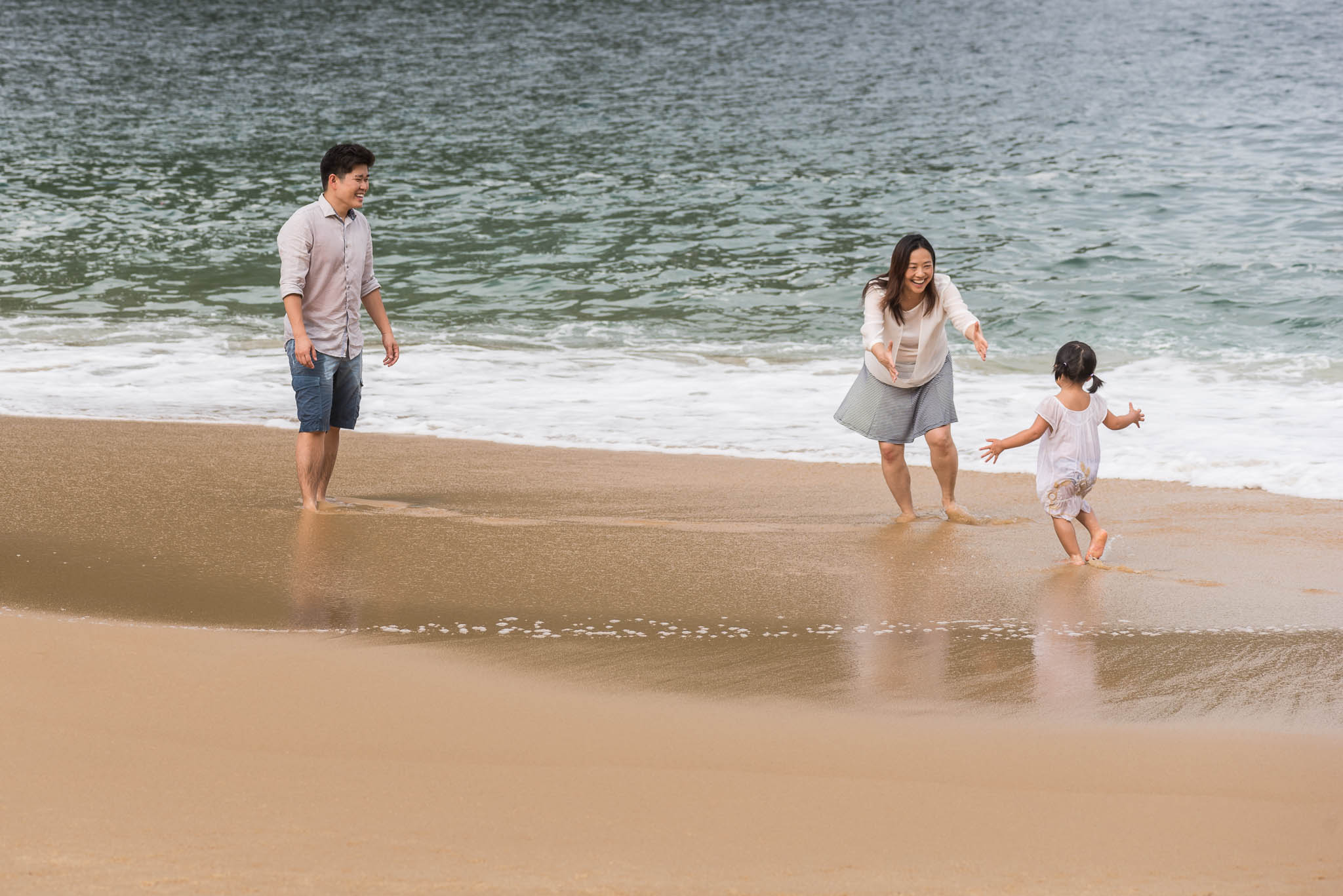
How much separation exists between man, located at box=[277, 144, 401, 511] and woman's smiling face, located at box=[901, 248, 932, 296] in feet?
7.83

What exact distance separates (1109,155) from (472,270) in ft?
39.1

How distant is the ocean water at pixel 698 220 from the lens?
9406mm

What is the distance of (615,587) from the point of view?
195 inches

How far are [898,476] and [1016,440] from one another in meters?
0.96

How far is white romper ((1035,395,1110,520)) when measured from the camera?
5.50 meters

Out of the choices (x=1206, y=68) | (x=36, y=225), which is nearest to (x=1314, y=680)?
(x=36, y=225)

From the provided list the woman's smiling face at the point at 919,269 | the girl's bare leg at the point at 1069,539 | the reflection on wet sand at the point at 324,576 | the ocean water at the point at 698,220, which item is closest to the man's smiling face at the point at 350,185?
the reflection on wet sand at the point at 324,576

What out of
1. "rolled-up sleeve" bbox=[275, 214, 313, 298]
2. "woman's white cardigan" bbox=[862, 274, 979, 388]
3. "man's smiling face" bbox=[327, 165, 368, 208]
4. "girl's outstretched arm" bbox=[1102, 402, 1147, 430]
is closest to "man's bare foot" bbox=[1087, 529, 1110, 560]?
"girl's outstretched arm" bbox=[1102, 402, 1147, 430]

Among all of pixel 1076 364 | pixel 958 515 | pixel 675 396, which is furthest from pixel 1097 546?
pixel 675 396

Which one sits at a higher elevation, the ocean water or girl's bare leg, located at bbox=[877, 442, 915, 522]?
the ocean water

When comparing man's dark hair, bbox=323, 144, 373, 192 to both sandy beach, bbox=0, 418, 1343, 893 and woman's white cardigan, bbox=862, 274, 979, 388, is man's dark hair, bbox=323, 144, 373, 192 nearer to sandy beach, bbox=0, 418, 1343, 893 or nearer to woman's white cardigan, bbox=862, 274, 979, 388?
sandy beach, bbox=0, 418, 1343, 893

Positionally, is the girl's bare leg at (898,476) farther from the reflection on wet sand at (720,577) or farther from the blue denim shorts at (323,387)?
the blue denim shorts at (323,387)

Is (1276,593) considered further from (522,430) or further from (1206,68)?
(1206,68)

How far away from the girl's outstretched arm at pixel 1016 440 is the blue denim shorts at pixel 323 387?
2839 millimetres
